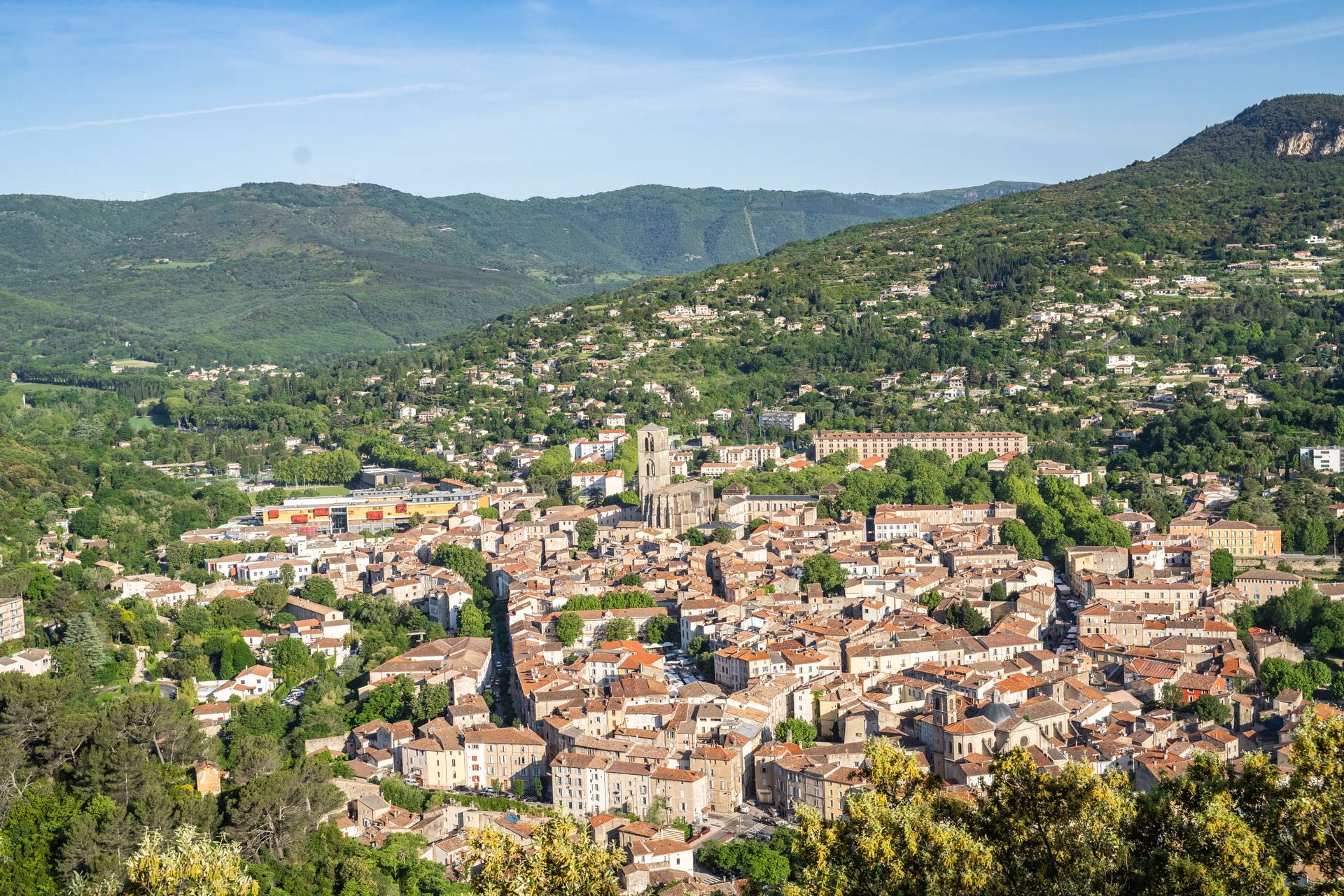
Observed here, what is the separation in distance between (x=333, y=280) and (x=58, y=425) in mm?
73523

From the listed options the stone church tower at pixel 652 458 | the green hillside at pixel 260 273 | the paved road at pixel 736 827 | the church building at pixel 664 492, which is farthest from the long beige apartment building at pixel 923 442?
the green hillside at pixel 260 273

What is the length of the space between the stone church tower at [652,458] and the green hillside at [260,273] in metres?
64.0

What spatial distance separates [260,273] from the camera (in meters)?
135

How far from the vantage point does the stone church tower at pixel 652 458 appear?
1677 inches

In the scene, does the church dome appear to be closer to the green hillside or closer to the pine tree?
the pine tree

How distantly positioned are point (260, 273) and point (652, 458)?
101 meters

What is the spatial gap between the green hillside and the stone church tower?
64000mm

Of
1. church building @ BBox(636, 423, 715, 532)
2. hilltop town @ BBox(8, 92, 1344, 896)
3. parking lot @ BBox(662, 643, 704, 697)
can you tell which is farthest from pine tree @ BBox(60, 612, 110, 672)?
church building @ BBox(636, 423, 715, 532)

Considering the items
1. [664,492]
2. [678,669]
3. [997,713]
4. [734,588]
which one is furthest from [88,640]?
[997,713]

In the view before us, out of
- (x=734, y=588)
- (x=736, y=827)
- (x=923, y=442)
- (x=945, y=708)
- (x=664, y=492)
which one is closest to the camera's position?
(x=736, y=827)

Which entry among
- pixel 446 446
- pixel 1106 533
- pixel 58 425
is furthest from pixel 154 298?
pixel 1106 533

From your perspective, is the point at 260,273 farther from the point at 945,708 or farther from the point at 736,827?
the point at 736,827

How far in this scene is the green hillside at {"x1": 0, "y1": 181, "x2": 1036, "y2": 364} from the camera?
4368 inches

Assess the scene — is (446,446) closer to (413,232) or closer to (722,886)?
(722,886)
